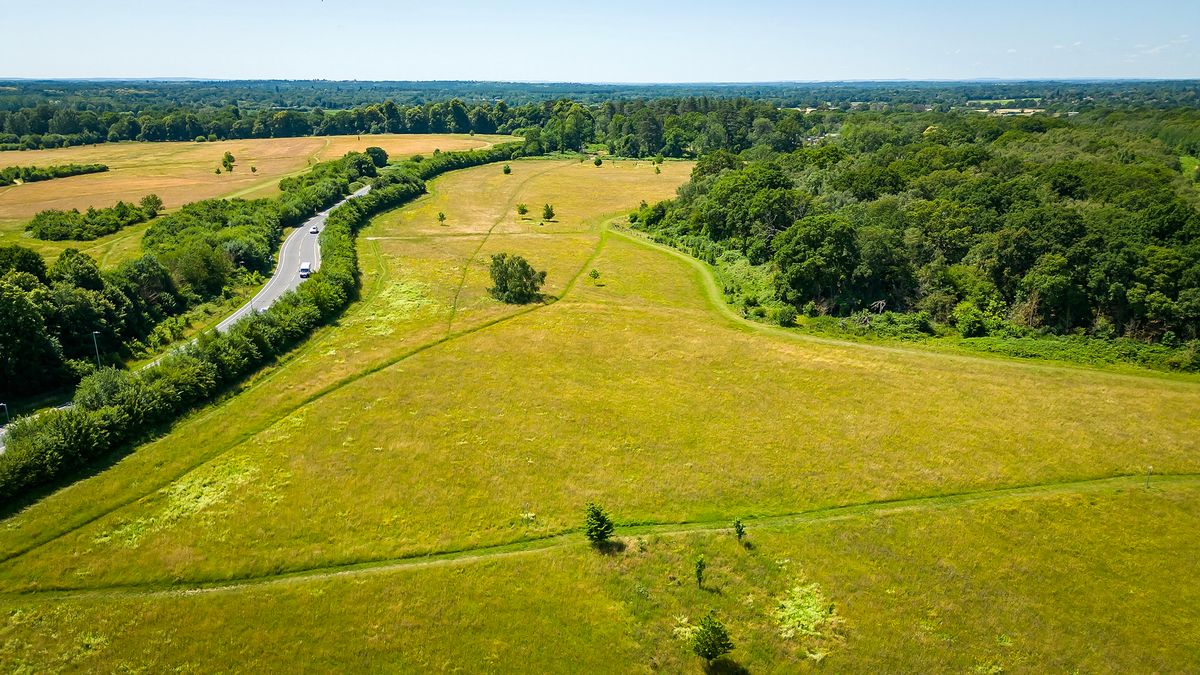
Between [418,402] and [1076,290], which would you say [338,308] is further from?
[1076,290]

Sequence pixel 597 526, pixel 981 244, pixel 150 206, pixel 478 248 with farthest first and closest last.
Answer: pixel 150 206 → pixel 478 248 → pixel 981 244 → pixel 597 526

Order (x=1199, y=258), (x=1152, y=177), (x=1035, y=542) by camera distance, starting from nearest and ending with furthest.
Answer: (x=1035, y=542), (x=1199, y=258), (x=1152, y=177)

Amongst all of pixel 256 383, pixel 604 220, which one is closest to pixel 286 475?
pixel 256 383

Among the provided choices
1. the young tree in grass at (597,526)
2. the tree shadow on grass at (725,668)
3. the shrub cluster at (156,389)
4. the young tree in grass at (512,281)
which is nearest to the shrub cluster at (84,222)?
the shrub cluster at (156,389)

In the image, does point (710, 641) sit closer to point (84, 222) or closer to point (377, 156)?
point (84, 222)

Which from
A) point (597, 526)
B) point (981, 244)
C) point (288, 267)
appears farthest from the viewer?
point (288, 267)

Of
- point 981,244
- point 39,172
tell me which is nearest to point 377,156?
point 39,172

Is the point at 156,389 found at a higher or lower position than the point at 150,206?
lower
